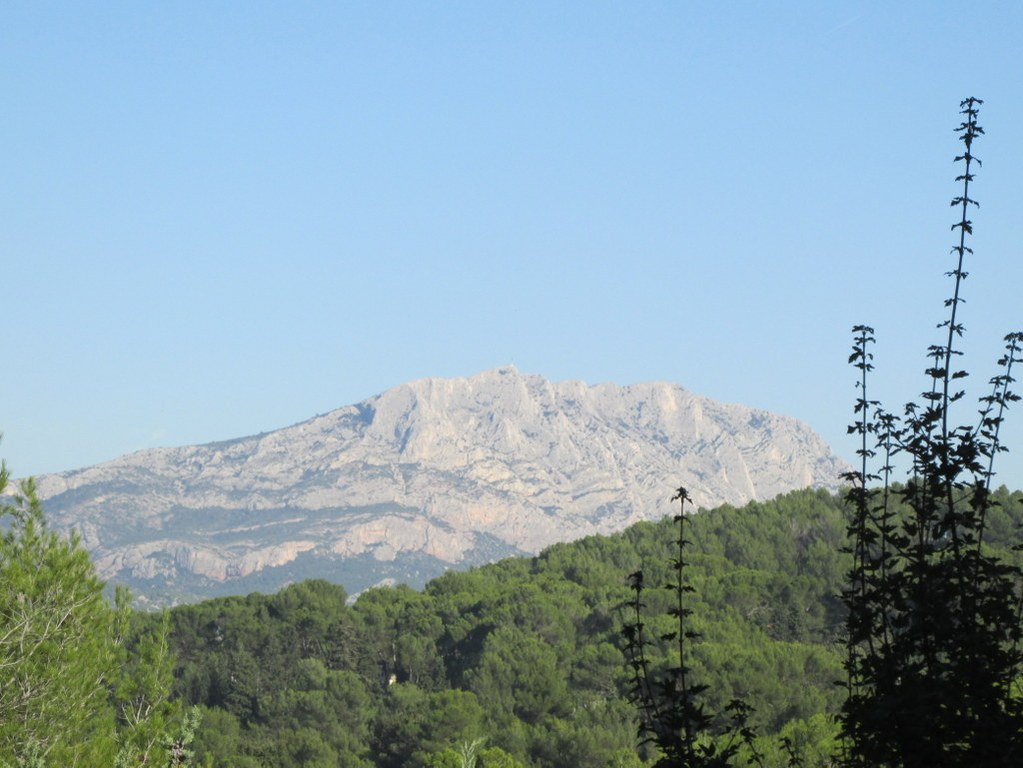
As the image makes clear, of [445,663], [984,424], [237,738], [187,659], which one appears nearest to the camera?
[984,424]

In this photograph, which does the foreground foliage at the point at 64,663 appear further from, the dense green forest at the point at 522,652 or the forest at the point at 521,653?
the dense green forest at the point at 522,652

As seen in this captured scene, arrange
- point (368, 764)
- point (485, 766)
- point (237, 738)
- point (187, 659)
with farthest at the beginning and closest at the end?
point (187, 659)
point (237, 738)
point (368, 764)
point (485, 766)

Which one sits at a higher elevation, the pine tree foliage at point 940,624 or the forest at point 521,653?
the pine tree foliage at point 940,624

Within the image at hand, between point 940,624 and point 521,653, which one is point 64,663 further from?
point 521,653

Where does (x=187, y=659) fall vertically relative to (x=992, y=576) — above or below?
below

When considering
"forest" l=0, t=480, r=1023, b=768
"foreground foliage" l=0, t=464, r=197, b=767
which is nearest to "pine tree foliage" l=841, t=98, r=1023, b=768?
"foreground foliage" l=0, t=464, r=197, b=767

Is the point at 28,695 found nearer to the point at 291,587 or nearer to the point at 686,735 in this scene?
the point at 686,735

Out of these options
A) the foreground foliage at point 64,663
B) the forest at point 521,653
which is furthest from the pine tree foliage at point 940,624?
the forest at point 521,653

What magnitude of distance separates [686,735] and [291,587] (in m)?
91.1

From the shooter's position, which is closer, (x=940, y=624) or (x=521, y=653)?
(x=940, y=624)

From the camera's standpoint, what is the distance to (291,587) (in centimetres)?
9650

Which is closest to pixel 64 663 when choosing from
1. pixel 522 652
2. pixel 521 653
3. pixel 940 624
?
pixel 940 624

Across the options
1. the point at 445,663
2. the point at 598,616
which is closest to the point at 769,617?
the point at 598,616

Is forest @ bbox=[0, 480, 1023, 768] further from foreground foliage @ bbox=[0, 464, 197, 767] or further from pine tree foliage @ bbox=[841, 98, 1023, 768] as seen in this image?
pine tree foliage @ bbox=[841, 98, 1023, 768]
